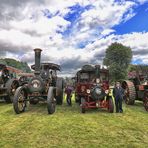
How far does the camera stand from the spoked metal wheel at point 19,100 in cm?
1200

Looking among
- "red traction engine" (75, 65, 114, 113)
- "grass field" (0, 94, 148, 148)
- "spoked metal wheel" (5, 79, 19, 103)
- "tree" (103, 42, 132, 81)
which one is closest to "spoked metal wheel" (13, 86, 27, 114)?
"grass field" (0, 94, 148, 148)

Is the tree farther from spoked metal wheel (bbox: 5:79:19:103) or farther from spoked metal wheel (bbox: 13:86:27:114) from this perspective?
spoked metal wheel (bbox: 13:86:27:114)

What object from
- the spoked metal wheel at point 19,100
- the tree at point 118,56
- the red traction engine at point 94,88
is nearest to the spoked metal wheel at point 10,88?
the spoked metal wheel at point 19,100

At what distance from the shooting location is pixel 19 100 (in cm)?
1257

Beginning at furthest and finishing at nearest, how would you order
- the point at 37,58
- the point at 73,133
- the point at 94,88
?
1. the point at 37,58
2. the point at 94,88
3. the point at 73,133

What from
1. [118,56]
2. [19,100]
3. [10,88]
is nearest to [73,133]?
[19,100]

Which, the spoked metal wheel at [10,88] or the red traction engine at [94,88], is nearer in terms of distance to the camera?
the red traction engine at [94,88]

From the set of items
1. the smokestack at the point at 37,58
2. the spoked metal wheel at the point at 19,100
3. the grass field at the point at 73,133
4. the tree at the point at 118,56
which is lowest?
the grass field at the point at 73,133

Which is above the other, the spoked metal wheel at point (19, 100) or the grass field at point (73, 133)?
the spoked metal wheel at point (19, 100)

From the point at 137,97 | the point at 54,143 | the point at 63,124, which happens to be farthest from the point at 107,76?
the point at 54,143

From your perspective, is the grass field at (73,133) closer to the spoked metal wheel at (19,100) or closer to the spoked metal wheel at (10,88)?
the spoked metal wheel at (19,100)

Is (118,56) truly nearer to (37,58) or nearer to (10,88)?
(10,88)

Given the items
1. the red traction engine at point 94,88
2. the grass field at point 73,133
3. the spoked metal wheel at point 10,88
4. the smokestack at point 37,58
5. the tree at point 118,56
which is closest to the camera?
the grass field at point 73,133

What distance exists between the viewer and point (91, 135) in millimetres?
7660
